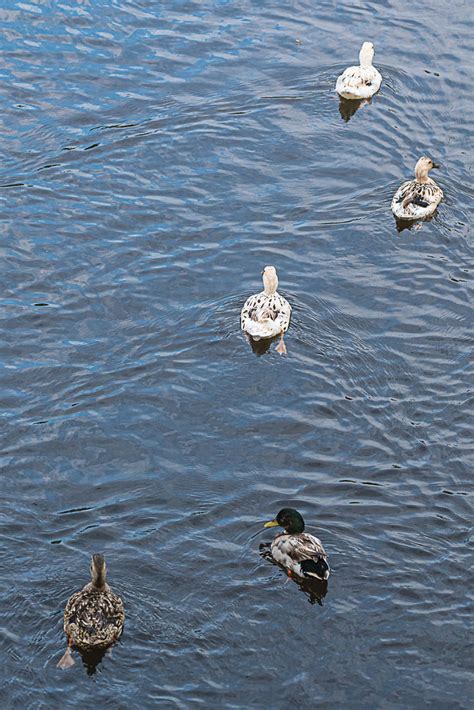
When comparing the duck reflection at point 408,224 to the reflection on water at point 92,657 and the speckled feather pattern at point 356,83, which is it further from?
the reflection on water at point 92,657

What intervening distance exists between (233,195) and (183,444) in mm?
5661

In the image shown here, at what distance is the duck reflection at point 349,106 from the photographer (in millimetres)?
20312

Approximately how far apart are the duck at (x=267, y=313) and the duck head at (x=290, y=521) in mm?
3214

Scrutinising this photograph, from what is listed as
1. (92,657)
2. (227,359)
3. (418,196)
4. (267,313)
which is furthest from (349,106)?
(92,657)

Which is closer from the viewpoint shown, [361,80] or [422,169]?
[422,169]

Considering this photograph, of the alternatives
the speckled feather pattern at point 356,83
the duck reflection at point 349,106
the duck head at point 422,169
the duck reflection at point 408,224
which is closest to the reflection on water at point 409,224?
the duck reflection at point 408,224

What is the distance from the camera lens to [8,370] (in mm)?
14586

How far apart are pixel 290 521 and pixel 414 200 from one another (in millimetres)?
6881

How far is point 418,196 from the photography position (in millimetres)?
17438

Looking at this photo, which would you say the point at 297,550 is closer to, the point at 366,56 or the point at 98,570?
the point at 98,570

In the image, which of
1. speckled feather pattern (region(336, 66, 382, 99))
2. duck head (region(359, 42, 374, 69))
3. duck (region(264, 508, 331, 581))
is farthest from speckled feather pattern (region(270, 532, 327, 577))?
duck head (region(359, 42, 374, 69))

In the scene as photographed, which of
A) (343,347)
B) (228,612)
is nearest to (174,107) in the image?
(343,347)

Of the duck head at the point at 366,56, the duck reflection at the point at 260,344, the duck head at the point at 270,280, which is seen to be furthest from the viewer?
the duck head at the point at 366,56

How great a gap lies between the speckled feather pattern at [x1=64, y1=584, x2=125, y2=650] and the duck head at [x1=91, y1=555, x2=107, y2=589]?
0.07 m
